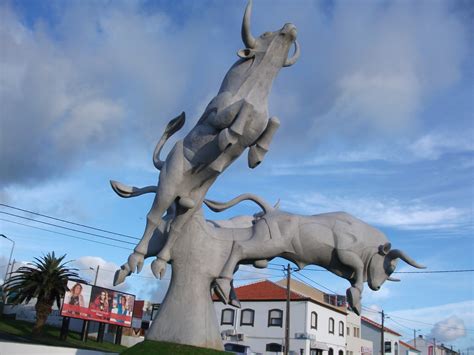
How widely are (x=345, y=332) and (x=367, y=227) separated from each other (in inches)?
1152

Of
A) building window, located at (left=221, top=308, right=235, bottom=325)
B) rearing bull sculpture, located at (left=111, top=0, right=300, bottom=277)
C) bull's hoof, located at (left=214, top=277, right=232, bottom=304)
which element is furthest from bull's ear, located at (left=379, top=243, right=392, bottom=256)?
building window, located at (left=221, top=308, right=235, bottom=325)

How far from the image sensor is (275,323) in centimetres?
3378

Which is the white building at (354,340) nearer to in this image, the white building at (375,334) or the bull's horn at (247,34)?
the white building at (375,334)

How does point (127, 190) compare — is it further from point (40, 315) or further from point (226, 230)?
point (40, 315)

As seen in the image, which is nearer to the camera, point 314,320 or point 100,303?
point 100,303

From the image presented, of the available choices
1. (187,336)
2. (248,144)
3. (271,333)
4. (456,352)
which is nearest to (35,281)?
(271,333)

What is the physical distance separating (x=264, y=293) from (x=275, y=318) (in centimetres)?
200

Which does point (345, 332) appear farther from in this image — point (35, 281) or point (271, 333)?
point (35, 281)

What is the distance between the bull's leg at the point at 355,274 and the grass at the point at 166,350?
3.11m

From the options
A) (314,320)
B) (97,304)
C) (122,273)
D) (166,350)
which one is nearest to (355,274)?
(166,350)

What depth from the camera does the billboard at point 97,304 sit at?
2688cm

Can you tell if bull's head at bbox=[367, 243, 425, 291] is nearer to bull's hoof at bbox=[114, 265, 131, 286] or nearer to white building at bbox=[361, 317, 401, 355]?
bull's hoof at bbox=[114, 265, 131, 286]

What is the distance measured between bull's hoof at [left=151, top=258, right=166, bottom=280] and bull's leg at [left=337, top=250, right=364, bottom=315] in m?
3.87

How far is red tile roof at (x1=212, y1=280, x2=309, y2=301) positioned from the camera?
112ft
